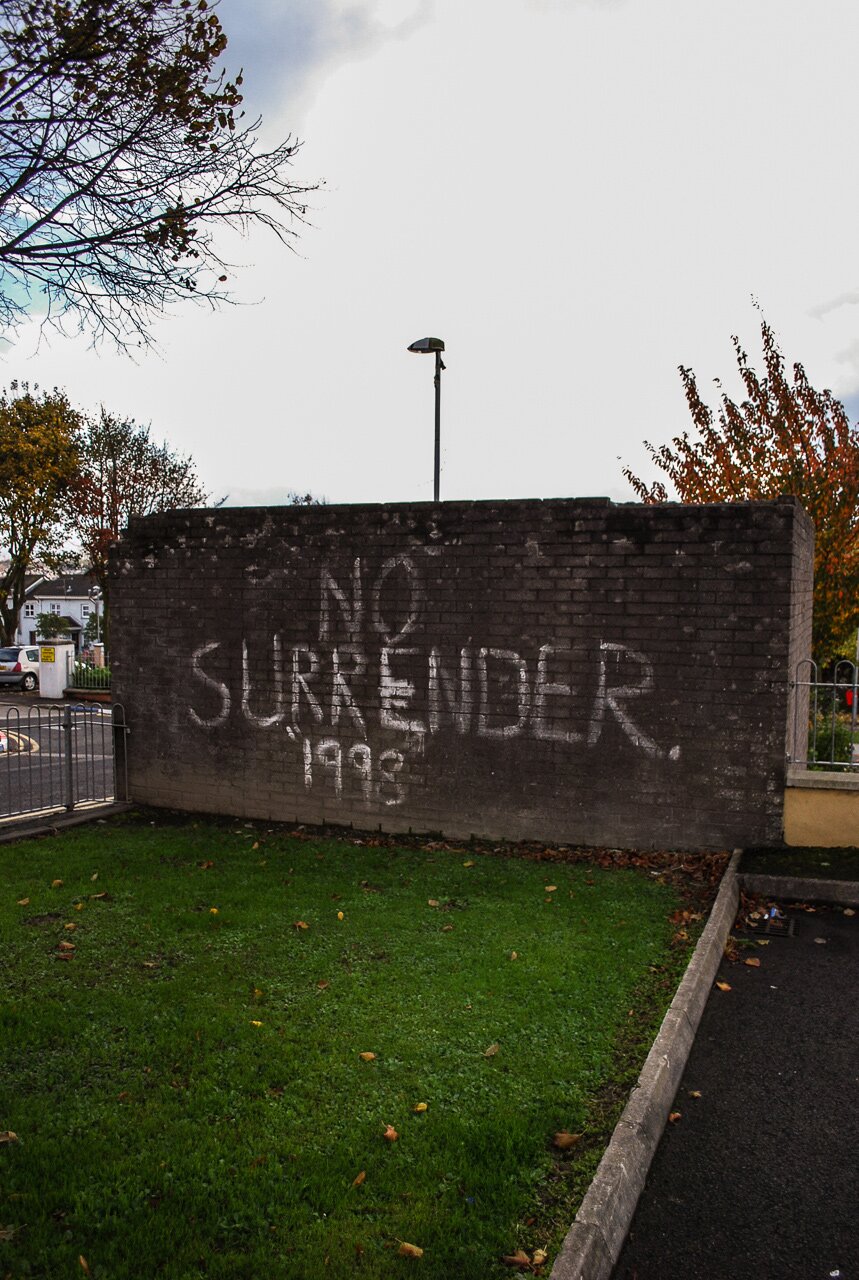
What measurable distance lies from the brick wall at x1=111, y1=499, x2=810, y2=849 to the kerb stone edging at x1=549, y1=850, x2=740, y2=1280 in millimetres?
2595

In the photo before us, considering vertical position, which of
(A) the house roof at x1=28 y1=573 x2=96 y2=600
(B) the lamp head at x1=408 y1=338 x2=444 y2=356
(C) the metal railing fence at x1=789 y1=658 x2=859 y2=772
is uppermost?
(B) the lamp head at x1=408 y1=338 x2=444 y2=356

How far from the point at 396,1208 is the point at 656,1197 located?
1.07m

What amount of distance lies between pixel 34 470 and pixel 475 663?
80.6ft

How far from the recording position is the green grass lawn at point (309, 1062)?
119 inches

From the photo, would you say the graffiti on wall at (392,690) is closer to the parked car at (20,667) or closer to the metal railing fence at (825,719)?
the metal railing fence at (825,719)

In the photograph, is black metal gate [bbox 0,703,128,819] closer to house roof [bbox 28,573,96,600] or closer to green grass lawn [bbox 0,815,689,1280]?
green grass lawn [bbox 0,815,689,1280]

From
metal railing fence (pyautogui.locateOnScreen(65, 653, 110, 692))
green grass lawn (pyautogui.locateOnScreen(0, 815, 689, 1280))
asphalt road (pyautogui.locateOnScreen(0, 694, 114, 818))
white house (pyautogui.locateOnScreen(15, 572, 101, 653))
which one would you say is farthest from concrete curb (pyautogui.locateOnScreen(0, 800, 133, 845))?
white house (pyautogui.locateOnScreen(15, 572, 101, 653))

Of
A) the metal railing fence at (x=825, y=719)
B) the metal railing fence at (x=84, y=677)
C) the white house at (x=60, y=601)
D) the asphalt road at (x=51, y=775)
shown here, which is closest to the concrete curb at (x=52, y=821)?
the asphalt road at (x=51, y=775)

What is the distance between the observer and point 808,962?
224 inches

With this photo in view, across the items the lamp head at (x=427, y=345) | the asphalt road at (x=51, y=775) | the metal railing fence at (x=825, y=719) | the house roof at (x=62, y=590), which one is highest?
the lamp head at (x=427, y=345)

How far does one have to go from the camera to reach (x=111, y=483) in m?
31.6

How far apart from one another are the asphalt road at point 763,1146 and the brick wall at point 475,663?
2.49 metres

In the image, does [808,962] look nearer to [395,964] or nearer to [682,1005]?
[682,1005]

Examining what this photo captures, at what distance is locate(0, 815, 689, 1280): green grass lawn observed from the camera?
3012mm
